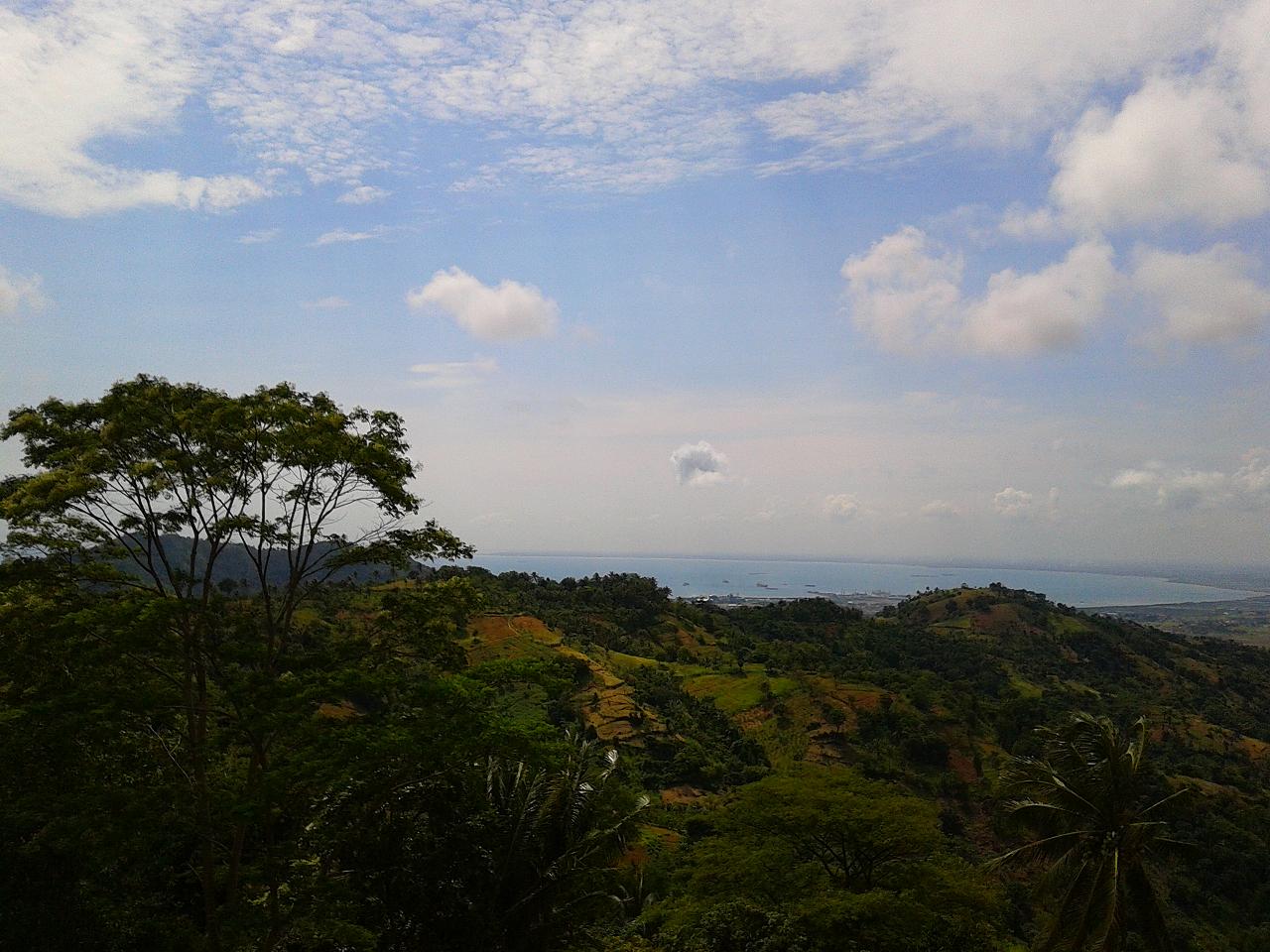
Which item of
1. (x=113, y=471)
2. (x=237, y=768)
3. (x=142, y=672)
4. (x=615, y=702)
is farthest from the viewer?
(x=615, y=702)

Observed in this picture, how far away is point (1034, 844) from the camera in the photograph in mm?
17469

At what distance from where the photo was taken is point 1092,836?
55.8ft

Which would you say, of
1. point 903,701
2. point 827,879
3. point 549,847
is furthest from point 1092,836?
point 903,701

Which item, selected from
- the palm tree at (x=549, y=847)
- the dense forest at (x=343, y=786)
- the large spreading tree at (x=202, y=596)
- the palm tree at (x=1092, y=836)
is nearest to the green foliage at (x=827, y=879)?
the dense forest at (x=343, y=786)

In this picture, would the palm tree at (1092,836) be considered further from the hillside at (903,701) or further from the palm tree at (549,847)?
the palm tree at (549,847)

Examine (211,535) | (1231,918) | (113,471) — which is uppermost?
(113,471)

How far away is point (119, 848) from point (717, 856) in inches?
620

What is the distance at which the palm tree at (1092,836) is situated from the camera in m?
15.9

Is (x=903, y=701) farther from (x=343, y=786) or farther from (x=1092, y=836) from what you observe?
(x=343, y=786)

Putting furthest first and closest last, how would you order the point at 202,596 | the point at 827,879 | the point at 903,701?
1. the point at 903,701
2. the point at 827,879
3. the point at 202,596

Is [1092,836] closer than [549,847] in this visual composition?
Yes

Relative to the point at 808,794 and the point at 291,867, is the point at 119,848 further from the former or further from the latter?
the point at 808,794

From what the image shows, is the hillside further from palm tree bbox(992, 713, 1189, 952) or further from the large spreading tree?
the large spreading tree

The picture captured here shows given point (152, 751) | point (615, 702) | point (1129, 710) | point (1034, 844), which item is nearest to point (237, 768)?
point (152, 751)
